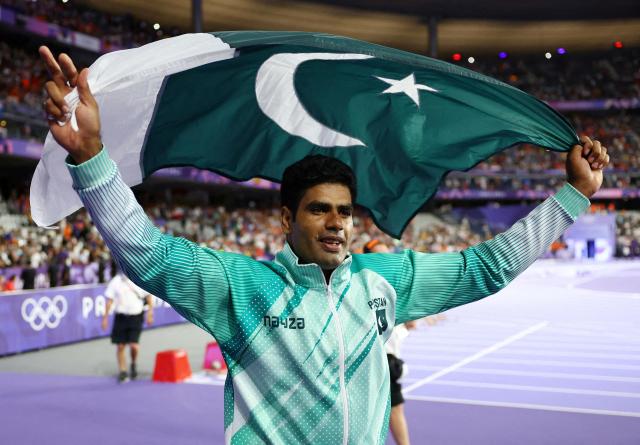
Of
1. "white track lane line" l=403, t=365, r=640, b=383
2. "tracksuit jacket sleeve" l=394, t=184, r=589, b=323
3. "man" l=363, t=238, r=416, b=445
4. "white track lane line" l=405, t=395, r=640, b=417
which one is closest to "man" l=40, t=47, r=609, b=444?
"tracksuit jacket sleeve" l=394, t=184, r=589, b=323

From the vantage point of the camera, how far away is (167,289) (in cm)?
230

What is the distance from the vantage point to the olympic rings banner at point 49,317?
42.4 feet

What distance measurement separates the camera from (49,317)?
551 inches

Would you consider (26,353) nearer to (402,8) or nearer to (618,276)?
(618,276)

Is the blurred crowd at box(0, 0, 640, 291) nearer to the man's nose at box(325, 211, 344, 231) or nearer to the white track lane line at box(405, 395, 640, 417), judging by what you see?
the white track lane line at box(405, 395, 640, 417)

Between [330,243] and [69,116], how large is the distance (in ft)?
3.04

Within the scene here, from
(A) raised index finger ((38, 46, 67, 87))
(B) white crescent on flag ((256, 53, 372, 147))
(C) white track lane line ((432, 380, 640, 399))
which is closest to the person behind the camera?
(A) raised index finger ((38, 46, 67, 87))

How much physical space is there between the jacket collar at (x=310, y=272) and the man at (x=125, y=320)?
8738 millimetres

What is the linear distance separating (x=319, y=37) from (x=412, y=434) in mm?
5552

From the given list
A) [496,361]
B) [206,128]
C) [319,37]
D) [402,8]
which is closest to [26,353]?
[496,361]

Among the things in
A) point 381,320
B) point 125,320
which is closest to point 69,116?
point 381,320

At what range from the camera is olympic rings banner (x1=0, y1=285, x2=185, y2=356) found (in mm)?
12914

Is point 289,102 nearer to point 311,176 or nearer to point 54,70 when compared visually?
point 311,176

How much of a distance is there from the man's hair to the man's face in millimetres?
19
